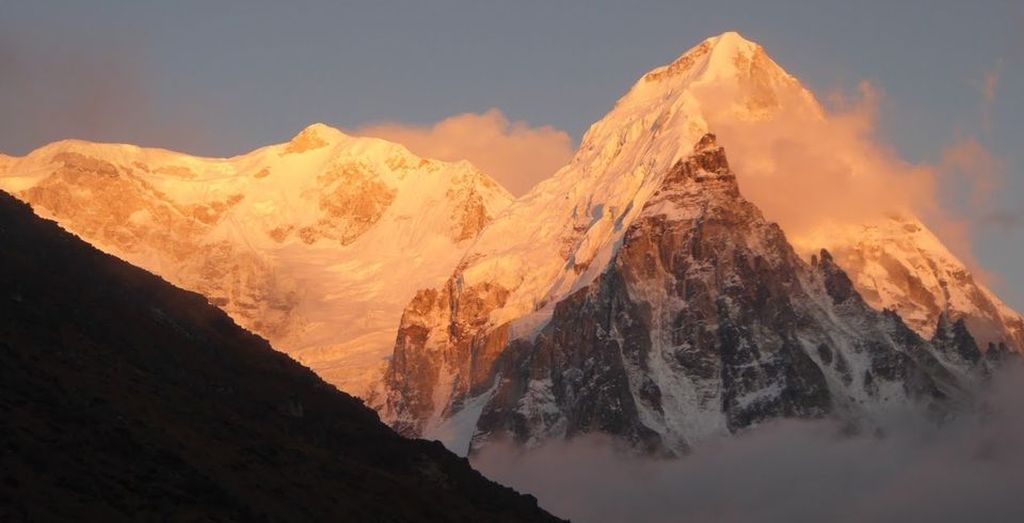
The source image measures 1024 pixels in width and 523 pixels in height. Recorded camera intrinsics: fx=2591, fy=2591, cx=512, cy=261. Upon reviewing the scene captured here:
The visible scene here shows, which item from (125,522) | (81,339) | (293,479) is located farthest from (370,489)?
(125,522)

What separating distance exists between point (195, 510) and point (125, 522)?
10141 mm

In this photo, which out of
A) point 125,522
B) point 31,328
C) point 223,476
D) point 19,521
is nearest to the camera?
point 19,521

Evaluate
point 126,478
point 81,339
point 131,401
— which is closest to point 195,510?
point 126,478

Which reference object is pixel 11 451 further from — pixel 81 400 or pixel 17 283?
pixel 17 283

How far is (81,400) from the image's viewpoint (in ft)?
593

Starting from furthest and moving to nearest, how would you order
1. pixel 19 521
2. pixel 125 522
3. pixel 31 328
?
pixel 31 328
pixel 125 522
pixel 19 521

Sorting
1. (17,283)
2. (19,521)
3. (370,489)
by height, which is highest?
(17,283)

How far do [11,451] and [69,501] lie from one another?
6.22 metres

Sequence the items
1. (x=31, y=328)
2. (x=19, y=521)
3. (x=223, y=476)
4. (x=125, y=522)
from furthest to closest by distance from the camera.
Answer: (x=31, y=328) → (x=223, y=476) → (x=125, y=522) → (x=19, y=521)

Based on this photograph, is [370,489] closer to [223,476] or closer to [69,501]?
[223,476]

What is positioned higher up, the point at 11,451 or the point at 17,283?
the point at 17,283

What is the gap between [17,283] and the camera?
200 m

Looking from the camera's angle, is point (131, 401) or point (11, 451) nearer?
point (11, 451)

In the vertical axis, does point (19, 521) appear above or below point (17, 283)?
below
